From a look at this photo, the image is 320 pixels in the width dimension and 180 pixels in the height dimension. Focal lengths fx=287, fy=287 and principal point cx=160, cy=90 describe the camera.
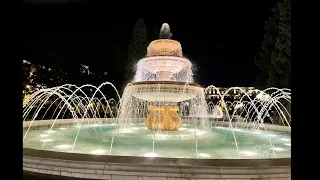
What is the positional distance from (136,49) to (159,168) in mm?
31140

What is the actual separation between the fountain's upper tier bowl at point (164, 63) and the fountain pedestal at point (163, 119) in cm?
199

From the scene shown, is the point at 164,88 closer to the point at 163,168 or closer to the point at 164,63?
the point at 164,63

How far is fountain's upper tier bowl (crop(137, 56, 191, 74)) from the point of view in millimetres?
13172

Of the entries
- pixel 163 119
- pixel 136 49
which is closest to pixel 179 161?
pixel 163 119

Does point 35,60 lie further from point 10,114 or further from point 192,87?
point 10,114

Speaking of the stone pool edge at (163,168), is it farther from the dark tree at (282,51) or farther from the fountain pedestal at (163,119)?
the dark tree at (282,51)

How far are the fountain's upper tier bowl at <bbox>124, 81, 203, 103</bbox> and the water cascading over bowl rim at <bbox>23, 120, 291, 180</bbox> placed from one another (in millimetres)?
6326

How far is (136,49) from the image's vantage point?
115 feet

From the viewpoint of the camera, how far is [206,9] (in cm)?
4528

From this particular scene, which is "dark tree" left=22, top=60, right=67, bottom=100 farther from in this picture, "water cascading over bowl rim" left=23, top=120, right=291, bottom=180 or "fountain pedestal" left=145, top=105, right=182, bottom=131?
"water cascading over bowl rim" left=23, top=120, right=291, bottom=180

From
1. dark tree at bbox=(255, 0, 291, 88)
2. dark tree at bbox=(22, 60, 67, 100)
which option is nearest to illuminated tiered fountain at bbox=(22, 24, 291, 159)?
dark tree at bbox=(255, 0, 291, 88)

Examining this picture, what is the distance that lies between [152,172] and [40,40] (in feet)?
142

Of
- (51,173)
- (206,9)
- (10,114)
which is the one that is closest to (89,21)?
(206,9)

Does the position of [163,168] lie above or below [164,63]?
below
